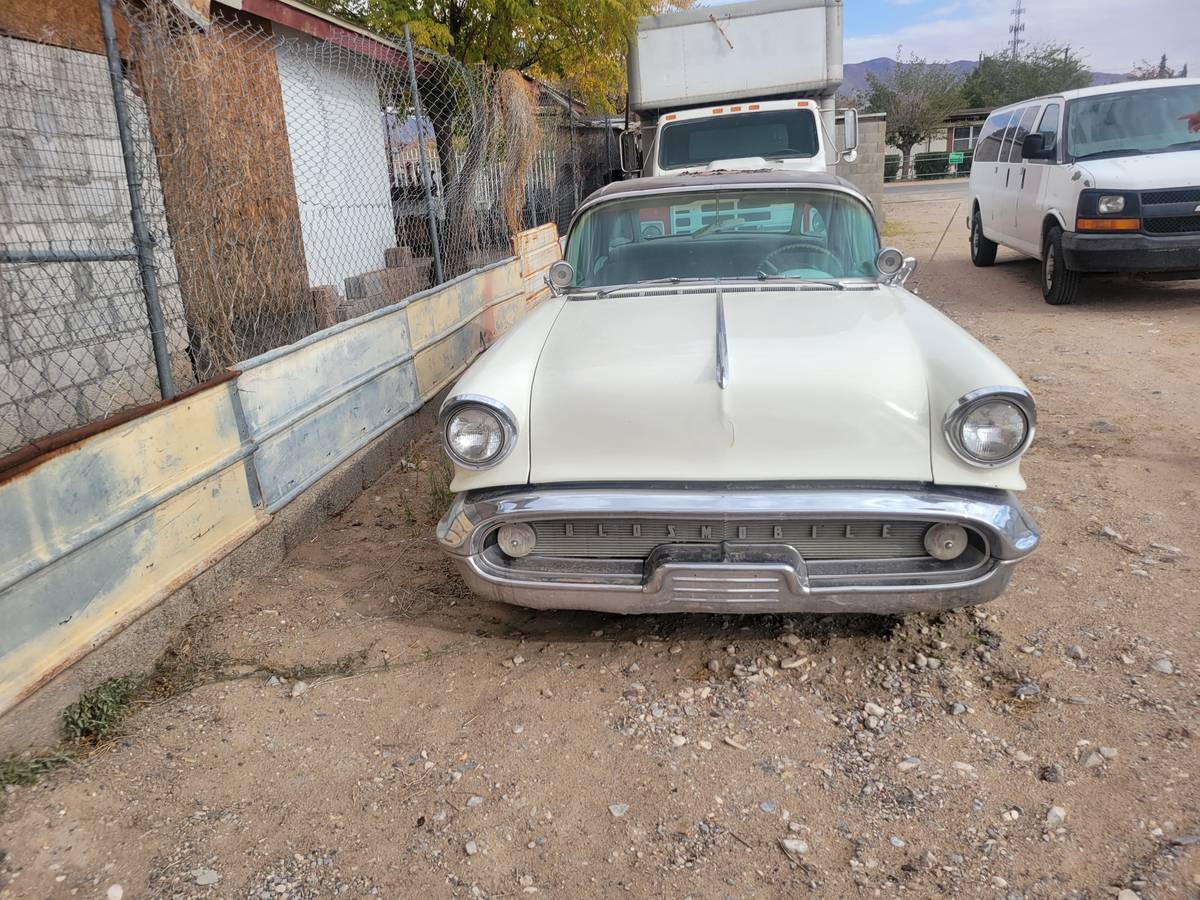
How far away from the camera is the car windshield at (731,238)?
156 inches

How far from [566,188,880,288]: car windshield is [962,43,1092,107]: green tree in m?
51.8

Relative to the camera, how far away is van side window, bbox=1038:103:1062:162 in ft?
28.7

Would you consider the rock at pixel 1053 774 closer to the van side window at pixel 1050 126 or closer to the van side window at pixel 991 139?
the van side window at pixel 1050 126

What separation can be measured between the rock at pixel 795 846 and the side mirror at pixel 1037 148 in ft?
28.3

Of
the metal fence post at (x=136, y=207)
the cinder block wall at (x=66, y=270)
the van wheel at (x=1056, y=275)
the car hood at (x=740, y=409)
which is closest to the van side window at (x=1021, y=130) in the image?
the van wheel at (x=1056, y=275)

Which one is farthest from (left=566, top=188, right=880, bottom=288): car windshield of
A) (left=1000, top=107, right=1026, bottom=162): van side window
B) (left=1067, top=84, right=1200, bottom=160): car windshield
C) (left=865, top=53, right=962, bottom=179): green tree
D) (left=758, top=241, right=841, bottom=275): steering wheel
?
(left=865, top=53, right=962, bottom=179): green tree

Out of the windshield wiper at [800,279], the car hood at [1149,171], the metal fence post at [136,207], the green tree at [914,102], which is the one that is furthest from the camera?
the green tree at [914,102]

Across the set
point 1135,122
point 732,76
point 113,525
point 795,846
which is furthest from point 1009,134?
point 113,525

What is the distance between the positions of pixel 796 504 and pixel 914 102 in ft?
158

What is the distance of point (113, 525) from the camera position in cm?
300

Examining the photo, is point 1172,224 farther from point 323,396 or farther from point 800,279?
point 323,396

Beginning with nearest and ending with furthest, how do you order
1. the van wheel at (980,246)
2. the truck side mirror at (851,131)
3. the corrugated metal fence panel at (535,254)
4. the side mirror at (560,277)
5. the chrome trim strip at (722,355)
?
1. the chrome trim strip at (722,355)
2. the side mirror at (560,277)
3. the corrugated metal fence panel at (535,254)
4. the truck side mirror at (851,131)
5. the van wheel at (980,246)

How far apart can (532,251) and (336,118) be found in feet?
10.0

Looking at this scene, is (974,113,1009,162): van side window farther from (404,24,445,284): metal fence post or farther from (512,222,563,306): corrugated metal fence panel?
(404,24,445,284): metal fence post
